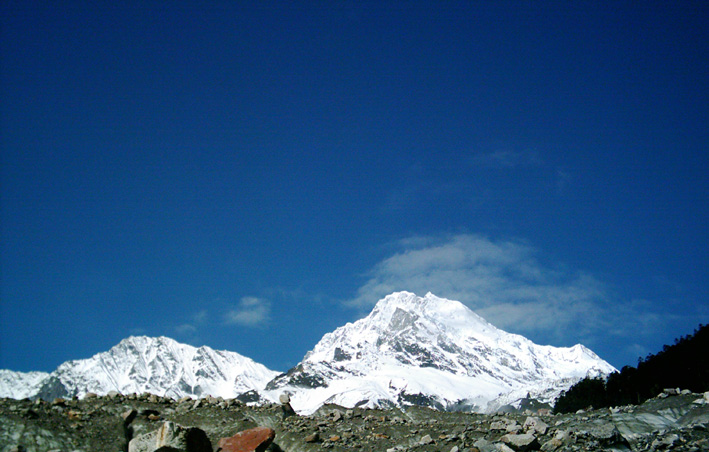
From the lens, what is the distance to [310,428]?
24859 millimetres

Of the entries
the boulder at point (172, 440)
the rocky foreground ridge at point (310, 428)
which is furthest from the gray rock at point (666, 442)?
the boulder at point (172, 440)

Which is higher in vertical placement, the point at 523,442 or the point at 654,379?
the point at 654,379

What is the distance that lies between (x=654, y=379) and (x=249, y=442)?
132 ft

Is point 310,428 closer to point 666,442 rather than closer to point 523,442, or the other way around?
point 523,442

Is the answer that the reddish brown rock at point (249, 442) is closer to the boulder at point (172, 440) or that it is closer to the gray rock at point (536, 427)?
the boulder at point (172, 440)

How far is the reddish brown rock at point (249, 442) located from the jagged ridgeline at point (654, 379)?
30.1 metres

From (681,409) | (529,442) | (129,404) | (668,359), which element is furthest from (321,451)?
(668,359)

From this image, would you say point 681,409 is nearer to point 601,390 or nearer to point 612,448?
point 612,448

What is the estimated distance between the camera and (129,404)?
86.4 feet

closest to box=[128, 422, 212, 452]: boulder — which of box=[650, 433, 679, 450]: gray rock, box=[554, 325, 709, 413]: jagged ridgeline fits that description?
box=[650, 433, 679, 450]: gray rock

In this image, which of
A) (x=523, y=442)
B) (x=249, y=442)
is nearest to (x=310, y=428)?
(x=249, y=442)

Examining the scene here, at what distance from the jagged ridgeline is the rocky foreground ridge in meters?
18.3

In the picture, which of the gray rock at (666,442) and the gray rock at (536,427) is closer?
the gray rock at (666,442)

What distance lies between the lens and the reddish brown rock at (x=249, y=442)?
20594mm
